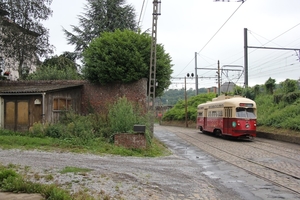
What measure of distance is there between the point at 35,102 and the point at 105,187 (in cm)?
1350

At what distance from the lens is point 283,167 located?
41.1 feet

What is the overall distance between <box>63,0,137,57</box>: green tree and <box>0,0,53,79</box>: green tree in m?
8.45

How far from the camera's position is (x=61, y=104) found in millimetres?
21250

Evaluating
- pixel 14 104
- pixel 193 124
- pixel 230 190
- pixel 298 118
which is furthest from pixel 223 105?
pixel 193 124

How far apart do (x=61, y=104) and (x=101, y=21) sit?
745 inches

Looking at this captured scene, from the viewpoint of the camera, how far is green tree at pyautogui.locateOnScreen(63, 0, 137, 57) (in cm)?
3750

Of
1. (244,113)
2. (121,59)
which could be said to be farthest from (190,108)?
(121,59)

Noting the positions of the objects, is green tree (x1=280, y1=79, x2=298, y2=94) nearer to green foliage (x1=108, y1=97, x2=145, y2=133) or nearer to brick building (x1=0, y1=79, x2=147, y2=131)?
brick building (x1=0, y1=79, x2=147, y2=131)

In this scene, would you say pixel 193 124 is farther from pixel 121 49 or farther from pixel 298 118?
pixel 121 49

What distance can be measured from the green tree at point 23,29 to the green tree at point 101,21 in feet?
27.7

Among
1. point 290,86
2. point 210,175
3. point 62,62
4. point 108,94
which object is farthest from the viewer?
point 62,62

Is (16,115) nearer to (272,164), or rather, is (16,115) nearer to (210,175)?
(210,175)

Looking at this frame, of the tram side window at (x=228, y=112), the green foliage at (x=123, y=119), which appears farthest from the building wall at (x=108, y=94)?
the tram side window at (x=228, y=112)

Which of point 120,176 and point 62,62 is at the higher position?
point 62,62
